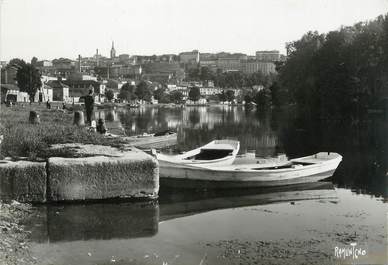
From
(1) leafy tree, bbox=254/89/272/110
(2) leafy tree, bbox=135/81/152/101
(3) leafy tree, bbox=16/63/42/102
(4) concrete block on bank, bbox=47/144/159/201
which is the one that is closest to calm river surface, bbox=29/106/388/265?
(4) concrete block on bank, bbox=47/144/159/201

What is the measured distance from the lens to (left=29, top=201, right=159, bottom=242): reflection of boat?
10.2 metres

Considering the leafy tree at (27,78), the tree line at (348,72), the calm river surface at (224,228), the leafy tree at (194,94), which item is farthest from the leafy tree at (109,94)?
the calm river surface at (224,228)

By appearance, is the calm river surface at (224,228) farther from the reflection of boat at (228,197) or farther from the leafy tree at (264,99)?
the leafy tree at (264,99)

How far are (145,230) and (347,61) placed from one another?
51892 mm

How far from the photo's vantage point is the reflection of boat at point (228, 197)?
1369cm

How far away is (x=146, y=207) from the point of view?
12.5 m

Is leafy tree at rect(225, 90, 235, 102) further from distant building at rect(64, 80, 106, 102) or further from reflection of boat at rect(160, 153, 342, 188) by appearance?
reflection of boat at rect(160, 153, 342, 188)

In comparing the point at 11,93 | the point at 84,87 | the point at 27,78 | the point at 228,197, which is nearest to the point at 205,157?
the point at 228,197

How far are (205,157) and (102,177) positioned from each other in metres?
9.43

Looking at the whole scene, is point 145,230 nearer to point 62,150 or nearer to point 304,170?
point 62,150

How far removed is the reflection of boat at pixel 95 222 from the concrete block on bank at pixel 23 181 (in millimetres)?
409

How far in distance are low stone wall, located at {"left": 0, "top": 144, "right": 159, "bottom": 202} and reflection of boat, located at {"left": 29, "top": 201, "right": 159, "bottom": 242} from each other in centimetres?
27

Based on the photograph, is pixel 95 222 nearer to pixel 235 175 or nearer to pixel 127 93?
pixel 235 175

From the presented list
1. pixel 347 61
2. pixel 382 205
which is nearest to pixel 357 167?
pixel 382 205
